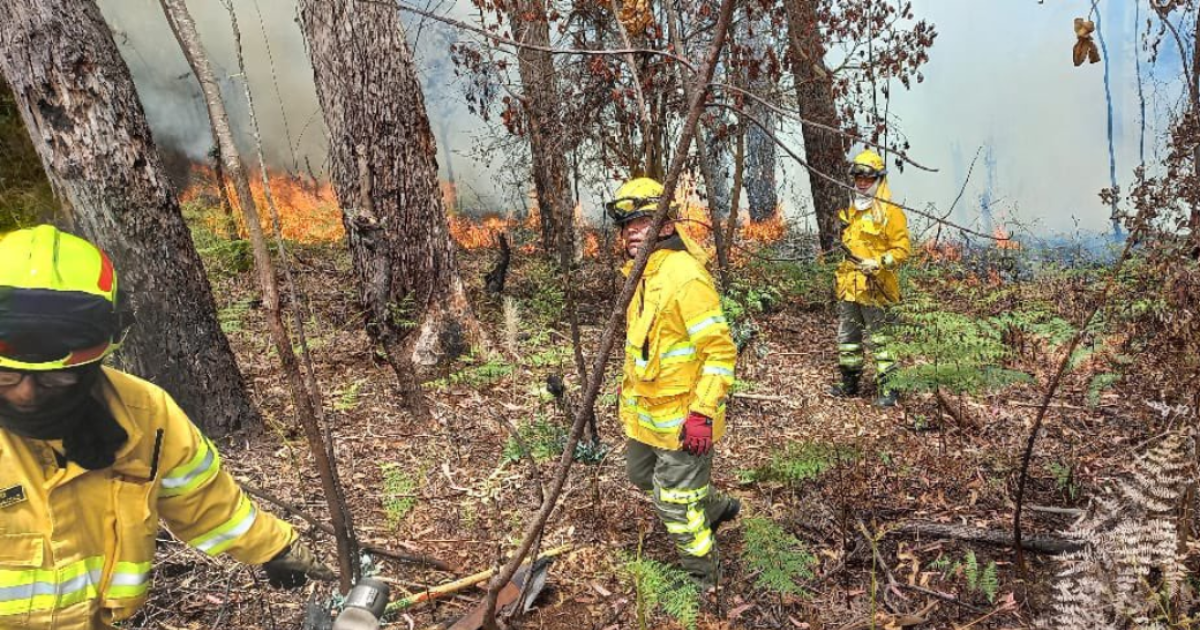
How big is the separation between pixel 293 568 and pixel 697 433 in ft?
5.59

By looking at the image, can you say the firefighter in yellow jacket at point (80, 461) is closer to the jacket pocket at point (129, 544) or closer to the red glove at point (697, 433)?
the jacket pocket at point (129, 544)

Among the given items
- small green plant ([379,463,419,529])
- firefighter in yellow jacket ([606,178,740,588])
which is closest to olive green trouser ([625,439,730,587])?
firefighter in yellow jacket ([606,178,740,588])

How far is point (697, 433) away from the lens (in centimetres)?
296

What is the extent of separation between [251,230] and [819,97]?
7667 mm

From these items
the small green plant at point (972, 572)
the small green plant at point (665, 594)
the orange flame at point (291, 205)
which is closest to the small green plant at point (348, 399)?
the small green plant at point (665, 594)

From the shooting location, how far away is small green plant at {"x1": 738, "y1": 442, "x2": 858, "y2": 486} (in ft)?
12.3

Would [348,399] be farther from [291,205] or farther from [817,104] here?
[291,205]

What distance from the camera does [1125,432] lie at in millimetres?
4406

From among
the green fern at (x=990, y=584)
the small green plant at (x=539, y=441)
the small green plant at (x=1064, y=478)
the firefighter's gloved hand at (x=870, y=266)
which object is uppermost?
the firefighter's gloved hand at (x=870, y=266)

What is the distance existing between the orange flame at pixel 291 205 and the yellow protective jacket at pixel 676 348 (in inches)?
291

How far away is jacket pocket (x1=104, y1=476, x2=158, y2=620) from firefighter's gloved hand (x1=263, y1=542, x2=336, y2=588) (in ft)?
1.33

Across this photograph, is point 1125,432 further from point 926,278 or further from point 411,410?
point 411,410

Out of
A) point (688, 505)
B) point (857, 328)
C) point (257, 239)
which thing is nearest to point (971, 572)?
point (688, 505)

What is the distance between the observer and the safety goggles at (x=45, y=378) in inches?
62.1
